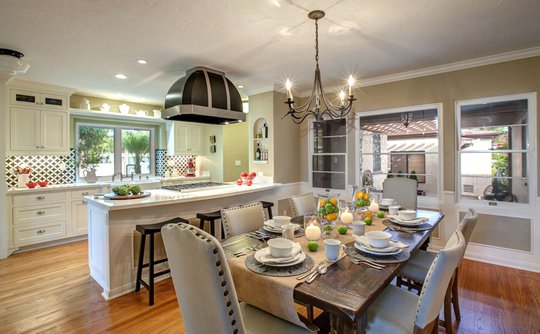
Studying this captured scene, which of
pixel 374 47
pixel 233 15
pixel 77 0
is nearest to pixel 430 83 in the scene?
pixel 374 47

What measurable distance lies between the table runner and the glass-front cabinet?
10.9ft

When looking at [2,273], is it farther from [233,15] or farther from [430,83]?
[430,83]

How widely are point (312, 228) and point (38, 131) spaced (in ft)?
15.7

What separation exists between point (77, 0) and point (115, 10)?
25 cm

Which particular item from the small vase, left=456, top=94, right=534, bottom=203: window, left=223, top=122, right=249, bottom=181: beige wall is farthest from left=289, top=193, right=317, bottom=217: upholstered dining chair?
the small vase

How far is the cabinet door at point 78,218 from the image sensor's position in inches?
173

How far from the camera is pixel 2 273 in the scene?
10.6 ft

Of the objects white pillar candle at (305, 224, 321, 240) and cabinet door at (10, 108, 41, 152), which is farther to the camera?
cabinet door at (10, 108, 41, 152)

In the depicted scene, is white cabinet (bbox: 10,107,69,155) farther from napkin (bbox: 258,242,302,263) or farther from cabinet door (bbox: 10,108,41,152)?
napkin (bbox: 258,242,302,263)

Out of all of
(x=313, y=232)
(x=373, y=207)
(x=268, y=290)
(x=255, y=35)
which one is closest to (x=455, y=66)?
(x=373, y=207)

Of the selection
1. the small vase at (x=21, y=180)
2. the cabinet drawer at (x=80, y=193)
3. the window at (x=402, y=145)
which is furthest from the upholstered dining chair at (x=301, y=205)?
the small vase at (x=21, y=180)

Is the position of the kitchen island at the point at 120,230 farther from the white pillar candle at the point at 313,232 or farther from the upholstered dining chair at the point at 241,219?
the white pillar candle at the point at 313,232

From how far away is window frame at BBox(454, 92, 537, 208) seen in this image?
3.16 meters

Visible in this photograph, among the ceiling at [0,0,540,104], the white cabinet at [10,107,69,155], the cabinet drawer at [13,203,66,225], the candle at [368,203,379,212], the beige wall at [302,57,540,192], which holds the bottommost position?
the cabinet drawer at [13,203,66,225]
